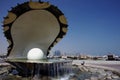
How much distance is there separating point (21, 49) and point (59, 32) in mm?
2619

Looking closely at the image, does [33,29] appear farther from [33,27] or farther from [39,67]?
[39,67]

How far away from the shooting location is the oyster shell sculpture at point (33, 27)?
36.7 feet

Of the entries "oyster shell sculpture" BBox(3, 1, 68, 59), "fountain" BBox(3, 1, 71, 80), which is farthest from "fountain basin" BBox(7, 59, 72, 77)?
"oyster shell sculpture" BBox(3, 1, 68, 59)

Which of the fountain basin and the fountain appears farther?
the fountain

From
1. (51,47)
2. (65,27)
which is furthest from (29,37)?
(65,27)

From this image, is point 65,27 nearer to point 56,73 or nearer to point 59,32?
point 59,32

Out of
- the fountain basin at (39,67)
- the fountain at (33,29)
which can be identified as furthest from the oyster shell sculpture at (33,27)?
the fountain basin at (39,67)

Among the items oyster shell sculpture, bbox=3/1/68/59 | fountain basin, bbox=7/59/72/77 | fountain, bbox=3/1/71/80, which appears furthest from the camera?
oyster shell sculpture, bbox=3/1/68/59

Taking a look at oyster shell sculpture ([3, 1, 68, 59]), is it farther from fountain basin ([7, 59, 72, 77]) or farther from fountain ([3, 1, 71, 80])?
fountain basin ([7, 59, 72, 77])

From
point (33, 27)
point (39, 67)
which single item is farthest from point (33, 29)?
point (39, 67)

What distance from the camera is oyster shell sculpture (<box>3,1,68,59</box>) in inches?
440

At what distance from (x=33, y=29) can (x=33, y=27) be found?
13cm

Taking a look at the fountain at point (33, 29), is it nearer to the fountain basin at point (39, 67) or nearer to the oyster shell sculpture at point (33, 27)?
the oyster shell sculpture at point (33, 27)

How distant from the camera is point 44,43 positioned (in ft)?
40.7
